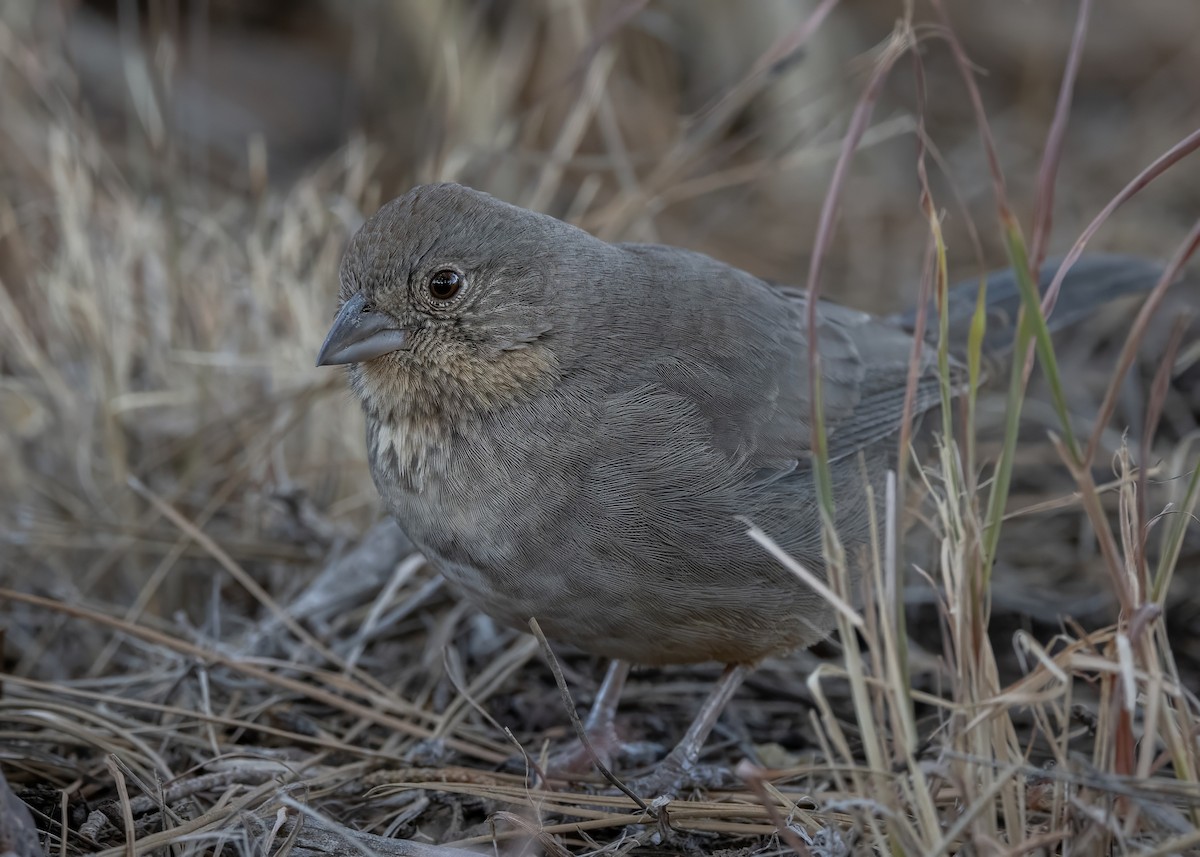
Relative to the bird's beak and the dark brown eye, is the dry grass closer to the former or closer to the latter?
the bird's beak

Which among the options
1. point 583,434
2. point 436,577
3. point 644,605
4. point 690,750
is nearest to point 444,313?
point 583,434

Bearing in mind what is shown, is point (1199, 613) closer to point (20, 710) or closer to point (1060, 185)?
point (1060, 185)

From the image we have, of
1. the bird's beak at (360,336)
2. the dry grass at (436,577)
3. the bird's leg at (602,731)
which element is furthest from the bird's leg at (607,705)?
the bird's beak at (360,336)

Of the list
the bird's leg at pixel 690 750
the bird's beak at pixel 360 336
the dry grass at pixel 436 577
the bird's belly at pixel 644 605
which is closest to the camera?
the dry grass at pixel 436 577

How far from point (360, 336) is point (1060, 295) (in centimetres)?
241

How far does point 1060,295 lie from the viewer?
4.20 m

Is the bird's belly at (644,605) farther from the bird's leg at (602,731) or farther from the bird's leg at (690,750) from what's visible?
the bird's leg at (602,731)

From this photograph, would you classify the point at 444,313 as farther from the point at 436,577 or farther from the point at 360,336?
the point at 436,577

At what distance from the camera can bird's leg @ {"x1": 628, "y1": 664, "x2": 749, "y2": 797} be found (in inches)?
134

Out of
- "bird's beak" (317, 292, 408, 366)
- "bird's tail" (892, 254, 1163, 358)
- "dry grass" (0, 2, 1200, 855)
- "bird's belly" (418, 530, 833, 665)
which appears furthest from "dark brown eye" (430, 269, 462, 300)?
"bird's tail" (892, 254, 1163, 358)

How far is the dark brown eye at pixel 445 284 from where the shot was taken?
3.21 meters

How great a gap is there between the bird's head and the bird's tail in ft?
4.95

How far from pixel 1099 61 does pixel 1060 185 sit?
1700 mm

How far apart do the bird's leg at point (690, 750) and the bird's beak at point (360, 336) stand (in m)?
1.35
